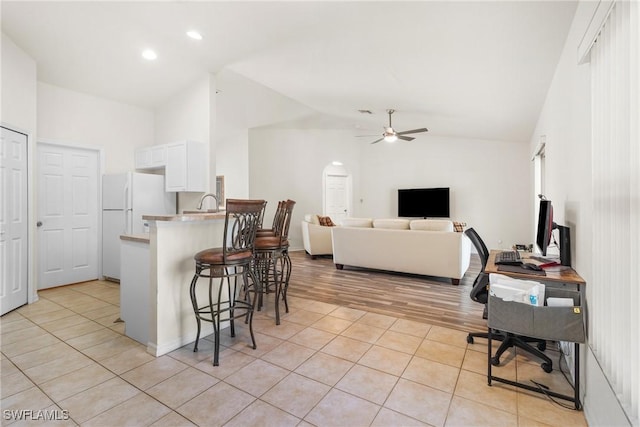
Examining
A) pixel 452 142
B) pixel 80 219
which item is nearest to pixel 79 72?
pixel 80 219

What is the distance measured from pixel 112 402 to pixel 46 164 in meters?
3.84

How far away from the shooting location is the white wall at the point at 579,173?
1.49 metres

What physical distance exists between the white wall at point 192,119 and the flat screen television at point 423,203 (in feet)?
17.1

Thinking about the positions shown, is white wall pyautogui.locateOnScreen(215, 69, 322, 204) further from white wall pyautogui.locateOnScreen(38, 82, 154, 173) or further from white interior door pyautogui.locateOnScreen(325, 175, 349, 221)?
white interior door pyautogui.locateOnScreen(325, 175, 349, 221)

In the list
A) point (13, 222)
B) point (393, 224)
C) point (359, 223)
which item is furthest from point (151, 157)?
point (393, 224)

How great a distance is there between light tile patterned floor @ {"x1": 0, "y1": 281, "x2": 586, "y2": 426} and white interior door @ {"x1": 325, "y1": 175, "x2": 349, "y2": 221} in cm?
562

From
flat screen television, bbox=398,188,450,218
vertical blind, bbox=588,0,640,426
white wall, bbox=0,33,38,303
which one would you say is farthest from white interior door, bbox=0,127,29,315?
flat screen television, bbox=398,188,450,218

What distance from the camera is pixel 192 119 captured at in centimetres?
451

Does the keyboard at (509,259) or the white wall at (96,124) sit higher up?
the white wall at (96,124)

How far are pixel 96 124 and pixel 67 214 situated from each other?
1.41m

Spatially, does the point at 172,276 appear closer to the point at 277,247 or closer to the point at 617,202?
the point at 277,247

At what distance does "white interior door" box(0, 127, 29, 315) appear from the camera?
10.2 ft

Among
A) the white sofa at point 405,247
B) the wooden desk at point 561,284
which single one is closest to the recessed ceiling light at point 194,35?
the white sofa at point 405,247

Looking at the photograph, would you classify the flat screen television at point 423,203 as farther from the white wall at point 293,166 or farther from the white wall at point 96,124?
the white wall at point 96,124
